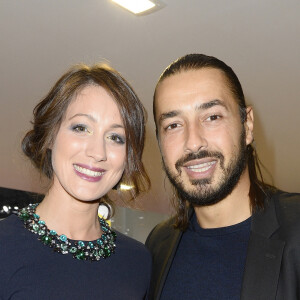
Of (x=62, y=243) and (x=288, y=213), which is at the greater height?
(x=288, y=213)

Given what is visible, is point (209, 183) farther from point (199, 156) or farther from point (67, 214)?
point (67, 214)

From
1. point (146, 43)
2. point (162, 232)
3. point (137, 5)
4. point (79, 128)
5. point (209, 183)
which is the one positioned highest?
point (137, 5)

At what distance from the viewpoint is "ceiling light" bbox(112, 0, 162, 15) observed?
2.92 m

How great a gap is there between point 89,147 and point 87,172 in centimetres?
10

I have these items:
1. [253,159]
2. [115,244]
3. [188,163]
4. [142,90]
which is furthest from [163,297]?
[142,90]

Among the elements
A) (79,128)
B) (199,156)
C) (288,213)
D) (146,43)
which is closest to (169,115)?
(199,156)

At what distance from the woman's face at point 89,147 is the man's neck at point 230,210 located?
0.50 m

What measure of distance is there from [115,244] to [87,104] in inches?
25.0

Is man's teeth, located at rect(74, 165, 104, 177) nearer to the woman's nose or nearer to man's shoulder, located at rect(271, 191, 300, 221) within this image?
the woman's nose

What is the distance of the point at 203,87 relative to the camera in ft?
7.16

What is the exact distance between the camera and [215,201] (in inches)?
83.0

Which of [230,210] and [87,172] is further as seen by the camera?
[230,210]

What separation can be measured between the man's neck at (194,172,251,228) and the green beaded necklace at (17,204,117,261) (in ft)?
1.62

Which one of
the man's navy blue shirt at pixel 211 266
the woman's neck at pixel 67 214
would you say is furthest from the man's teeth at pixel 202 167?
the woman's neck at pixel 67 214
